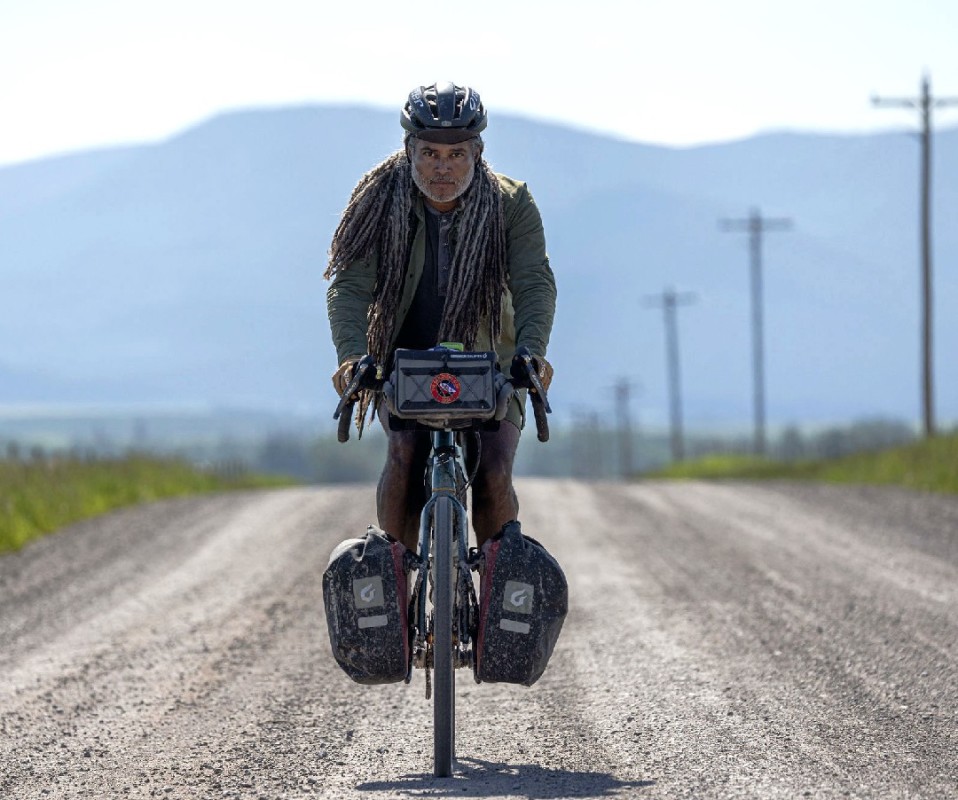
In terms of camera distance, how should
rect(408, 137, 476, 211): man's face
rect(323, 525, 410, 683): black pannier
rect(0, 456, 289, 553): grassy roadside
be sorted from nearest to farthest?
rect(323, 525, 410, 683): black pannier → rect(408, 137, 476, 211): man's face → rect(0, 456, 289, 553): grassy roadside

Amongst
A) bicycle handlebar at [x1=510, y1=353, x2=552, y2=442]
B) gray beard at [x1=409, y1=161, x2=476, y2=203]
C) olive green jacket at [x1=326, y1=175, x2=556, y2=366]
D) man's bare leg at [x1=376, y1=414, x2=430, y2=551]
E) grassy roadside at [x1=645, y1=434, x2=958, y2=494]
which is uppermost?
gray beard at [x1=409, y1=161, x2=476, y2=203]

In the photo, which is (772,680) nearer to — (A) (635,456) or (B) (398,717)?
(B) (398,717)

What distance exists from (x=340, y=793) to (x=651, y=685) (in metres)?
2.07

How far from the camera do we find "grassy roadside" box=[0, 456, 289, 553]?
15602 millimetres

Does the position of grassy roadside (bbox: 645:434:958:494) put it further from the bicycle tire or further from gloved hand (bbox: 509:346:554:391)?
the bicycle tire

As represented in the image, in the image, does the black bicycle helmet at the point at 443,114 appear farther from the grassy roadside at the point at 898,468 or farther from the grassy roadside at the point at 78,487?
the grassy roadside at the point at 898,468

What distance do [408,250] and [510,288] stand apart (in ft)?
1.24

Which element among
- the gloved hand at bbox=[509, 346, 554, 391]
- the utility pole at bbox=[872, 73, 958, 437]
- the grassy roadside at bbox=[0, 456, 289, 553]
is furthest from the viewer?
the utility pole at bbox=[872, 73, 958, 437]

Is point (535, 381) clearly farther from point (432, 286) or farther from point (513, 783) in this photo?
point (513, 783)

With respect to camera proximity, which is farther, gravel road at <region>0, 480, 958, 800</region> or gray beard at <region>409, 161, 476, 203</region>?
gray beard at <region>409, 161, 476, 203</region>

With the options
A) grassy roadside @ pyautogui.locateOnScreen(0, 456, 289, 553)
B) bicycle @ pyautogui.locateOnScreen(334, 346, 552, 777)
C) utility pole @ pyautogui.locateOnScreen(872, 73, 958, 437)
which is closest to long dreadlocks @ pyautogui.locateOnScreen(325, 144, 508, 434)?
bicycle @ pyautogui.locateOnScreen(334, 346, 552, 777)

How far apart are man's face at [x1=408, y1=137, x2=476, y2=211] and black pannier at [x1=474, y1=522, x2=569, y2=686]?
3.82ft

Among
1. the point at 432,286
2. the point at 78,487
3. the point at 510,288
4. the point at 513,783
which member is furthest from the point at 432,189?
the point at 78,487

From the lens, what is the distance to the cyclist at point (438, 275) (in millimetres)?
5324
